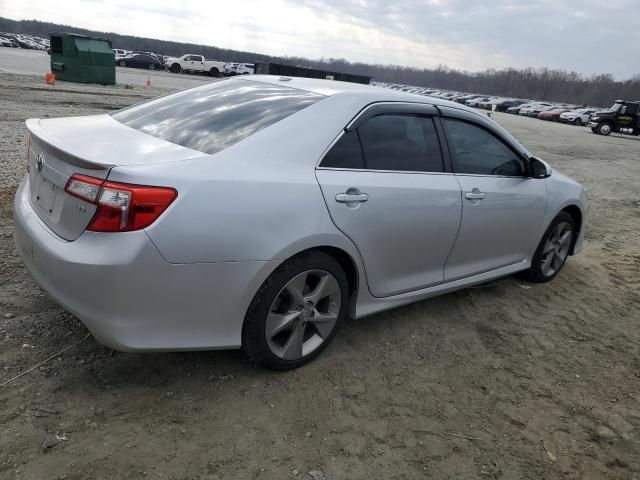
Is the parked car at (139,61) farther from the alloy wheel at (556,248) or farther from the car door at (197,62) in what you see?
the alloy wheel at (556,248)

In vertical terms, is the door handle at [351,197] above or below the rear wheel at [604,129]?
above

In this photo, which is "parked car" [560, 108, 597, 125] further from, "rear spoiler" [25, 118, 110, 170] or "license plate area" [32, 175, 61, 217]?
"license plate area" [32, 175, 61, 217]

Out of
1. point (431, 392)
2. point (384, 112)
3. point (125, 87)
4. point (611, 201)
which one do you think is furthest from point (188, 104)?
point (125, 87)

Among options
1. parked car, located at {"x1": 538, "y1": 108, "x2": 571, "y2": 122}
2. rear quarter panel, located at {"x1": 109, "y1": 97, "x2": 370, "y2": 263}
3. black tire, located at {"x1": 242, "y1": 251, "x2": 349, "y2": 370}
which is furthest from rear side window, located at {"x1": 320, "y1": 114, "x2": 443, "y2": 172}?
parked car, located at {"x1": 538, "y1": 108, "x2": 571, "y2": 122}

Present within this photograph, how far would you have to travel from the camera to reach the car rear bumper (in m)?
2.30

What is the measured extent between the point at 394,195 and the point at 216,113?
117 centimetres

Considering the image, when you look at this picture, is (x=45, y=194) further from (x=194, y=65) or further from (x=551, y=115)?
(x=194, y=65)

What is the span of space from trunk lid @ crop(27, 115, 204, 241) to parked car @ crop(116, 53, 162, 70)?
175 feet

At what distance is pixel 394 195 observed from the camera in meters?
3.16

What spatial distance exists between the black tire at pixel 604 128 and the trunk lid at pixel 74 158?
1362 inches

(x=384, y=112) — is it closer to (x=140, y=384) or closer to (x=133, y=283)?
(x=133, y=283)

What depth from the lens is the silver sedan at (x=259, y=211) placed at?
7.72 feet

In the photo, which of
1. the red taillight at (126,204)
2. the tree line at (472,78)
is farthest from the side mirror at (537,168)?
the tree line at (472,78)

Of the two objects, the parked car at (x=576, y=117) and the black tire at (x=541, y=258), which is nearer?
the black tire at (x=541, y=258)
